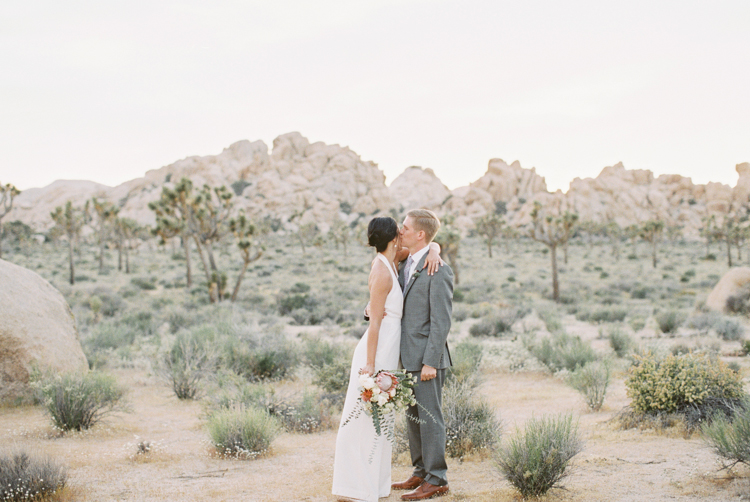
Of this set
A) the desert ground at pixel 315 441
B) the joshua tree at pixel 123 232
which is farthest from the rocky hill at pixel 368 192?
the desert ground at pixel 315 441

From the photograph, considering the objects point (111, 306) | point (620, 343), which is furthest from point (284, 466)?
point (111, 306)

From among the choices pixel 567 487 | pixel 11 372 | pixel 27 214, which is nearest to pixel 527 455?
pixel 567 487

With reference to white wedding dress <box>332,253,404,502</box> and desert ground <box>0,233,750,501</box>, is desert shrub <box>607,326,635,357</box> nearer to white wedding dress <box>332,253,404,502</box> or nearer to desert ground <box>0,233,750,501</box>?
desert ground <box>0,233,750,501</box>

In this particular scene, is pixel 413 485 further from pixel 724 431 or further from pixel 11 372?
pixel 11 372

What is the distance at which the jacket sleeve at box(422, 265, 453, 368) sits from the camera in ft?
12.9

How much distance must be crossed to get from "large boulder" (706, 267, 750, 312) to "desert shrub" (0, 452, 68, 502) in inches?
717

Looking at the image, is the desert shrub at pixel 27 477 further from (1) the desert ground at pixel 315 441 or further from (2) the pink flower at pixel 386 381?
(2) the pink flower at pixel 386 381

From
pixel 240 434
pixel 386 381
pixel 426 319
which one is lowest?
pixel 240 434

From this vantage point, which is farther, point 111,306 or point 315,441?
point 111,306

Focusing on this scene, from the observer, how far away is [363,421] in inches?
162

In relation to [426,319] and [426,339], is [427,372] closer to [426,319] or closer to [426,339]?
[426,339]

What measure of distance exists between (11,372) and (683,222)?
119m

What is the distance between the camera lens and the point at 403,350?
411 centimetres

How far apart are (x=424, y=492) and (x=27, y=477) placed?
3098mm
